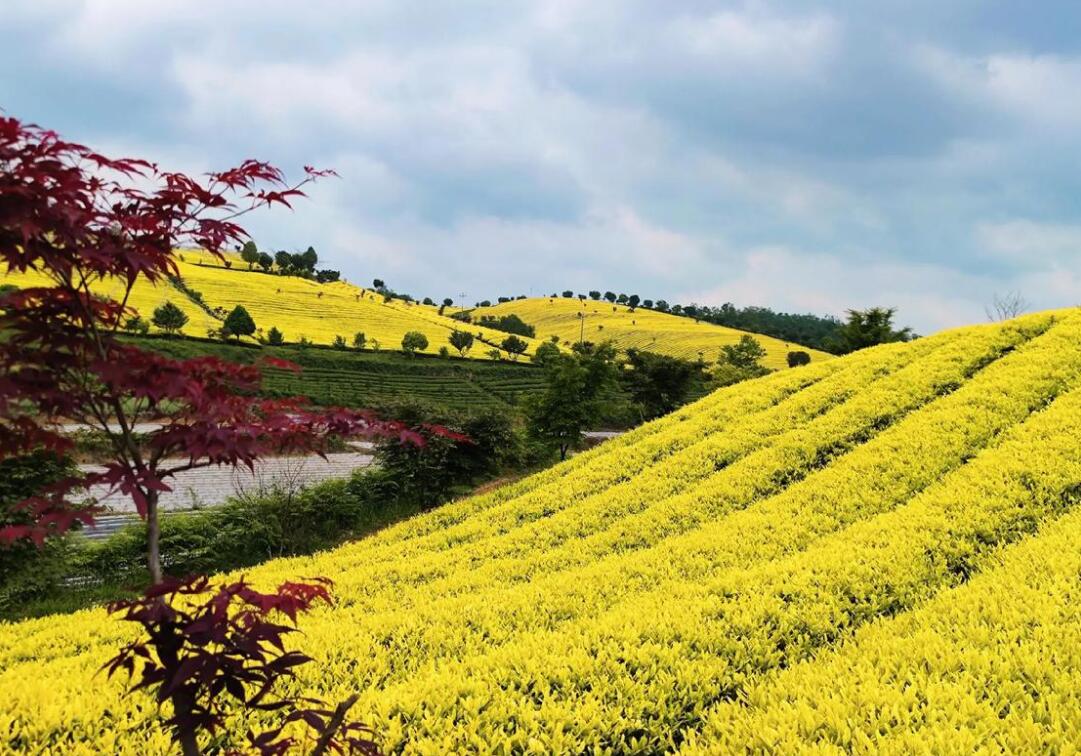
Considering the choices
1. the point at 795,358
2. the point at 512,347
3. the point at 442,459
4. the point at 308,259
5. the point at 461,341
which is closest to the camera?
the point at 442,459

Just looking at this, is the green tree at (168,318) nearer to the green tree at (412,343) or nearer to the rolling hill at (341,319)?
the rolling hill at (341,319)

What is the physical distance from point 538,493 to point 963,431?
8667 mm

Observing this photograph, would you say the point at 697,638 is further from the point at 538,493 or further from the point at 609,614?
the point at 538,493

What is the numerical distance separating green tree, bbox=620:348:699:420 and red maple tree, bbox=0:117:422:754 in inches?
1447

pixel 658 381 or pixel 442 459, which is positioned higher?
pixel 658 381

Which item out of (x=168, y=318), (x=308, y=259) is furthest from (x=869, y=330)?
(x=308, y=259)

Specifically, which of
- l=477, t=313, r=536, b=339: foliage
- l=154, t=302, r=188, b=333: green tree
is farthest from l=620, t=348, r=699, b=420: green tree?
l=477, t=313, r=536, b=339: foliage

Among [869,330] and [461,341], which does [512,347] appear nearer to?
[461,341]

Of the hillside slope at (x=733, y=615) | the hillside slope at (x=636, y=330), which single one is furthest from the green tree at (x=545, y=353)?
the hillside slope at (x=636, y=330)

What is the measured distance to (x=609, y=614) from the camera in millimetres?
5980

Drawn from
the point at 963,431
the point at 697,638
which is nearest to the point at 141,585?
the point at 697,638

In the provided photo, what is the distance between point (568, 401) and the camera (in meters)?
26.9

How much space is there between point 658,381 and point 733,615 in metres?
34.7

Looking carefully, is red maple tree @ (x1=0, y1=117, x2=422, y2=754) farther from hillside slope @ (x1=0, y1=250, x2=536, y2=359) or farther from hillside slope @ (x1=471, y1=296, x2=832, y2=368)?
hillside slope @ (x1=471, y1=296, x2=832, y2=368)
